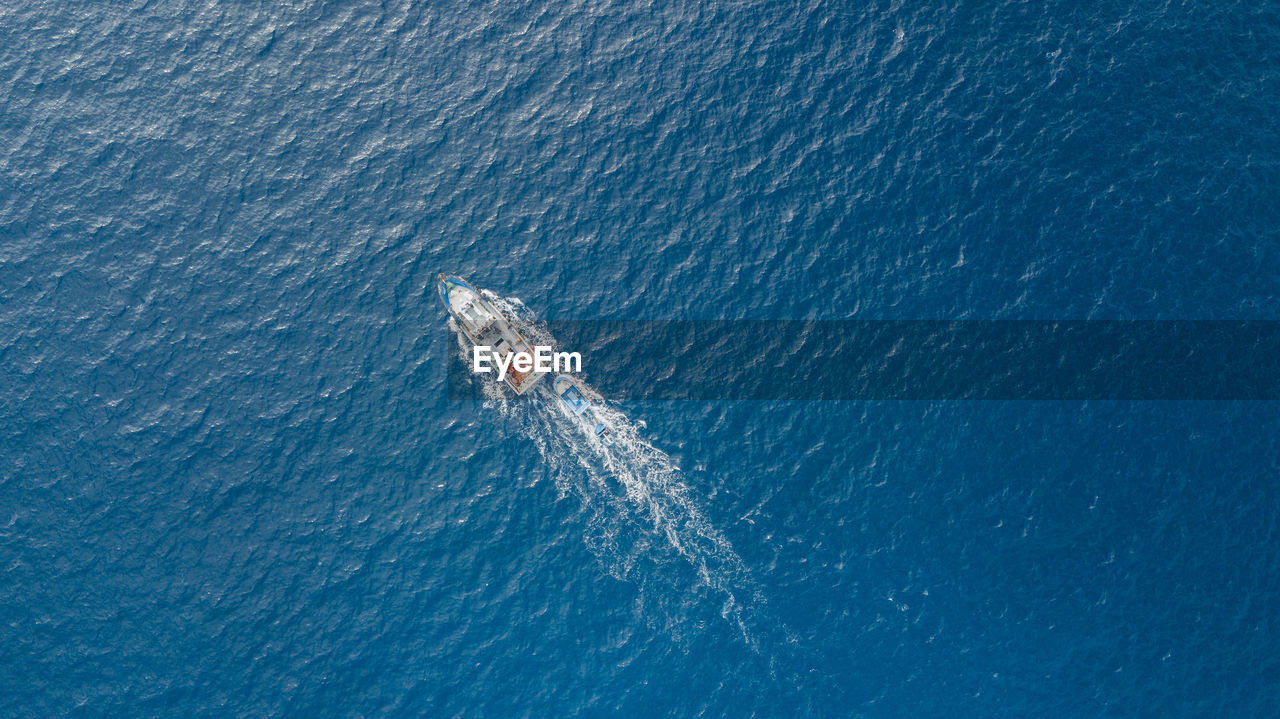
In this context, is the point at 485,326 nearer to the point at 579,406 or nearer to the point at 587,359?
the point at 587,359

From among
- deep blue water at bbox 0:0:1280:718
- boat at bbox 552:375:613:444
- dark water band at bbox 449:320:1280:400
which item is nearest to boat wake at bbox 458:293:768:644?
deep blue water at bbox 0:0:1280:718

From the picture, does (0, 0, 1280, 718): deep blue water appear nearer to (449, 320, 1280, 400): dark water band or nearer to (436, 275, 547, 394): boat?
(449, 320, 1280, 400): dark water band

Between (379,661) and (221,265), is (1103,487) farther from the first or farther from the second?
(221,265)

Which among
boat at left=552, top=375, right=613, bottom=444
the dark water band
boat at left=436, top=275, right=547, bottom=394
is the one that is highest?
boat at left=436, top=275, right=547, bottom=394

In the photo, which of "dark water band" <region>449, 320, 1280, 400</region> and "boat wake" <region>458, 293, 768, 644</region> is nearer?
"boat wake" <region>458, 293, 768, 644</region>

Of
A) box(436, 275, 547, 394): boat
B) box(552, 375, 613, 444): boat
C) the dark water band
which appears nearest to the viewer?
box(552, 375, 613, 444): boat

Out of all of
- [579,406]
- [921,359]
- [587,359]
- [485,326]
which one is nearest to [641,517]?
[579,406]
